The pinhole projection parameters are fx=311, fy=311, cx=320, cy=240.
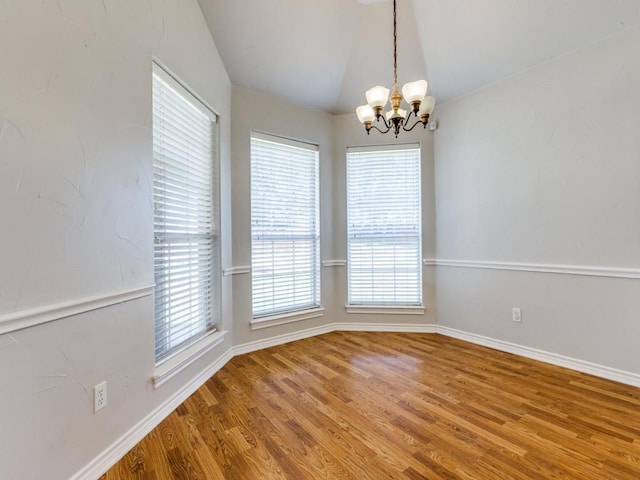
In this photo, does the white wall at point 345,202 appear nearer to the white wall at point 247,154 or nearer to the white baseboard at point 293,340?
the white baseboard at point 293,340

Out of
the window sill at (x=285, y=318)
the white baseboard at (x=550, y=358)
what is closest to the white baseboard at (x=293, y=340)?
the white baseboard at (x=550, y=358)

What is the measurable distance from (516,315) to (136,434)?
10.4ft

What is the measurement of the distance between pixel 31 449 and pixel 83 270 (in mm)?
712

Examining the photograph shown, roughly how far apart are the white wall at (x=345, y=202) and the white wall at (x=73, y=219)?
2.17 meters

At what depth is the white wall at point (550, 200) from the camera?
7.76 ft

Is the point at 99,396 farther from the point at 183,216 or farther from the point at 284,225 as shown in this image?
the point at 284,225

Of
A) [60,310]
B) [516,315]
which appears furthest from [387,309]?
[60,310]

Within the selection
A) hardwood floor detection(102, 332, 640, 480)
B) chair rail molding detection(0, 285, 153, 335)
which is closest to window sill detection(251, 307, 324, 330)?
hardwood floor detection(102, 332, 640, 480)

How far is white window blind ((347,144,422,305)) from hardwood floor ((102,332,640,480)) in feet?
3.52

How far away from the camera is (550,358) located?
2.75m

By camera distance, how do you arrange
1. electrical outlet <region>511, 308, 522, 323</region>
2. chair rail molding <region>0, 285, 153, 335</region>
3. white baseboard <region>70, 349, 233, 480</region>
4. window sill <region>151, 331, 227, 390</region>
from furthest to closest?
electrical outlet <region>511, 308, 522, 323</region>
window sill <region>151, 331, 227, 390</region>
white baseboard <region>70, 349, 233, 480</region>
chair rail molding <region>0, 285, 153, 335</region>

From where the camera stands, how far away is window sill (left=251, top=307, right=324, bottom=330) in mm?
3170

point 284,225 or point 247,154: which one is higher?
point 247,154

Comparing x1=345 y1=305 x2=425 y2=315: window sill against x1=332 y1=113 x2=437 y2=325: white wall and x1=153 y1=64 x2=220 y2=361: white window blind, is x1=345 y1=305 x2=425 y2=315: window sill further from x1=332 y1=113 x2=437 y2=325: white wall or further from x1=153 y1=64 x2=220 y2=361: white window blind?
x1=153 y1=64 x2=220 y2=361: white window blind
